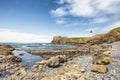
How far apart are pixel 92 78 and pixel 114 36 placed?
3856 inches

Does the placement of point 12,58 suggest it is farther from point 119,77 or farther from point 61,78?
point 119,77

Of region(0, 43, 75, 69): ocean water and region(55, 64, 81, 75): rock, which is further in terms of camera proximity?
region(0, 43, 75, 69): ocean water

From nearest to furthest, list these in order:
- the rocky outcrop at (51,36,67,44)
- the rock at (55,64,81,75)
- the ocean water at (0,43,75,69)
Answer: the rock at (55,64,81,75)
the ocean water at (0,43,75,69)
the rocky outcrop at (51,36,67,44)

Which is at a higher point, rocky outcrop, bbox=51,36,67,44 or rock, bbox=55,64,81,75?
rocky outcrop, bbox=51,36,67,44

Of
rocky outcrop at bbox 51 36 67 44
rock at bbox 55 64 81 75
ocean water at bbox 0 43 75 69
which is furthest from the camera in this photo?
rocky outcrop at bbox 51 36 67 44

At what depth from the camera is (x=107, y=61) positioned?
25688 mm

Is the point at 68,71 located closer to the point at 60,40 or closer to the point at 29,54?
the point at 29,54

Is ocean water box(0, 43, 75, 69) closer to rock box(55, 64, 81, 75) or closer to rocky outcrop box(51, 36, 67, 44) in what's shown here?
rock box(55, 64, 81, 75)

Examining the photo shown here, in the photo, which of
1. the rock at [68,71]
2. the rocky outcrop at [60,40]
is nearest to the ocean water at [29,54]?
the rock at [68,71]

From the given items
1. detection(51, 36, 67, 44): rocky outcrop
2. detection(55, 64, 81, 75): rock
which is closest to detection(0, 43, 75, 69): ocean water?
detection(55, 64, 81, 75): rock

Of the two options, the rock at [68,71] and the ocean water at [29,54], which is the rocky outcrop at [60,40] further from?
the rock at [68,71]

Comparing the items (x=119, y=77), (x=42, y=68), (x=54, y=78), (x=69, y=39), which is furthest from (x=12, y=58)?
(x=69, y=39)

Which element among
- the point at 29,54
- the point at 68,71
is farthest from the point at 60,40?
the point at 68,71

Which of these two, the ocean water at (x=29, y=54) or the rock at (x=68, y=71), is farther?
the ocean water at (x=29, y=54)
